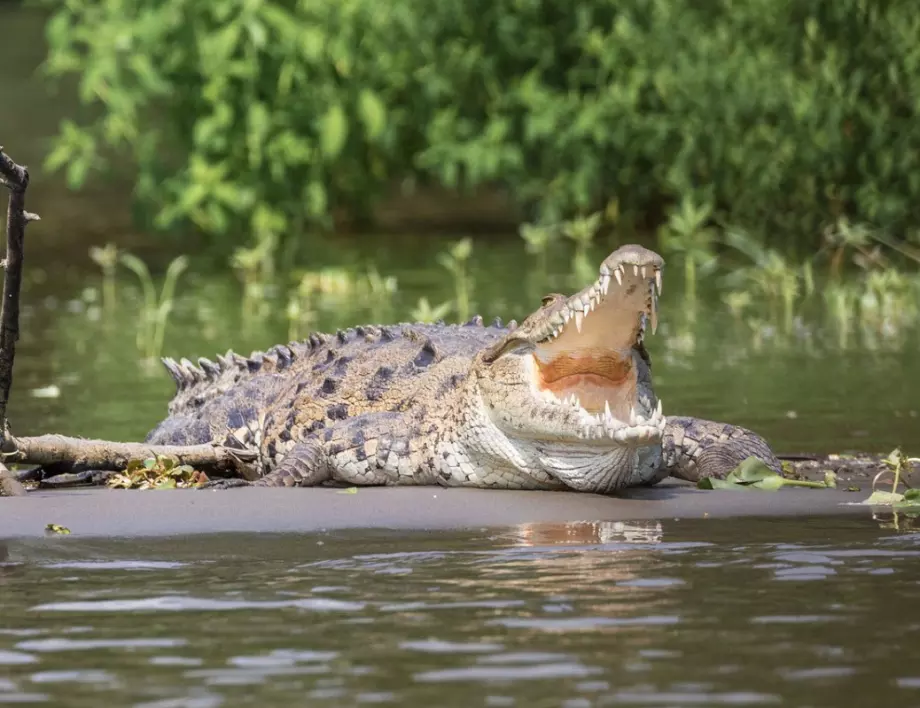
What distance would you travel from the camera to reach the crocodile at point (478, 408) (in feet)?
25.7

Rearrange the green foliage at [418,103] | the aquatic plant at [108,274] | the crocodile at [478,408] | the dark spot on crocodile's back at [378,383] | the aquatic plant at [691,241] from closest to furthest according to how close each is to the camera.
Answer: the crocodile at [478,408] < the dark spot on crocodile's back at [378,383] < the aquatic plant at [108,274] < the aquatic plant at [691,241] < the green foliage at [418,103]

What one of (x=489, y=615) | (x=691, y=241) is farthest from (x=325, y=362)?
(x=691, y=241)

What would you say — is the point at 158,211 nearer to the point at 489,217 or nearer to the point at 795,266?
the point at 489,217

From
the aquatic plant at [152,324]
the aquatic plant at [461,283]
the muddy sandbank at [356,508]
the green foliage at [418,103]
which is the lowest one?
the muddy sandbank at [356,508]

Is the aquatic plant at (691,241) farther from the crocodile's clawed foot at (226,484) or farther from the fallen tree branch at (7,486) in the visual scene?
the fallen tree branch at (7,486)

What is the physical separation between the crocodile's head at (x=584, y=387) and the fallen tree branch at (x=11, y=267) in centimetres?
177

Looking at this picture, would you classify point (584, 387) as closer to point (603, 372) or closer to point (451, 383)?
point (603, 372)

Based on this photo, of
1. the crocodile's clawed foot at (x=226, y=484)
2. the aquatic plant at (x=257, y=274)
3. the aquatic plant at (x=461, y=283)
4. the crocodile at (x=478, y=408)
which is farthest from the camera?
the aquatic plant at (x=257, y=274)

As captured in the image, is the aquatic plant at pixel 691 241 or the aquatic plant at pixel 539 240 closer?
the aquatic plant at pixel 691 241

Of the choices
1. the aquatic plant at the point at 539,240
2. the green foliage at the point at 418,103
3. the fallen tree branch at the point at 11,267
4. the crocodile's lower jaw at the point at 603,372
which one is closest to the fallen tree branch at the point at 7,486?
the fallen tree branch at the point at 11,267

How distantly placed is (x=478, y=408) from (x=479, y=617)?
2.39 metres

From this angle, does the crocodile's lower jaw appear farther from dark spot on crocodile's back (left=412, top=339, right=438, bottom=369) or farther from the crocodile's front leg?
dark spot on crocodile's back (left=412, top=339, right=438, bottom=369)

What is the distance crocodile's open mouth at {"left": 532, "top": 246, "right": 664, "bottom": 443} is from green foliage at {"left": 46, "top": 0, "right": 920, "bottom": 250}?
36.4 ft

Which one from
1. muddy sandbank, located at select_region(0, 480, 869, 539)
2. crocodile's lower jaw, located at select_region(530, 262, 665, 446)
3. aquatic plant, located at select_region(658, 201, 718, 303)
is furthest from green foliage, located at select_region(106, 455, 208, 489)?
aquatic plant, located at select_region(658, 201, 718, 303)
